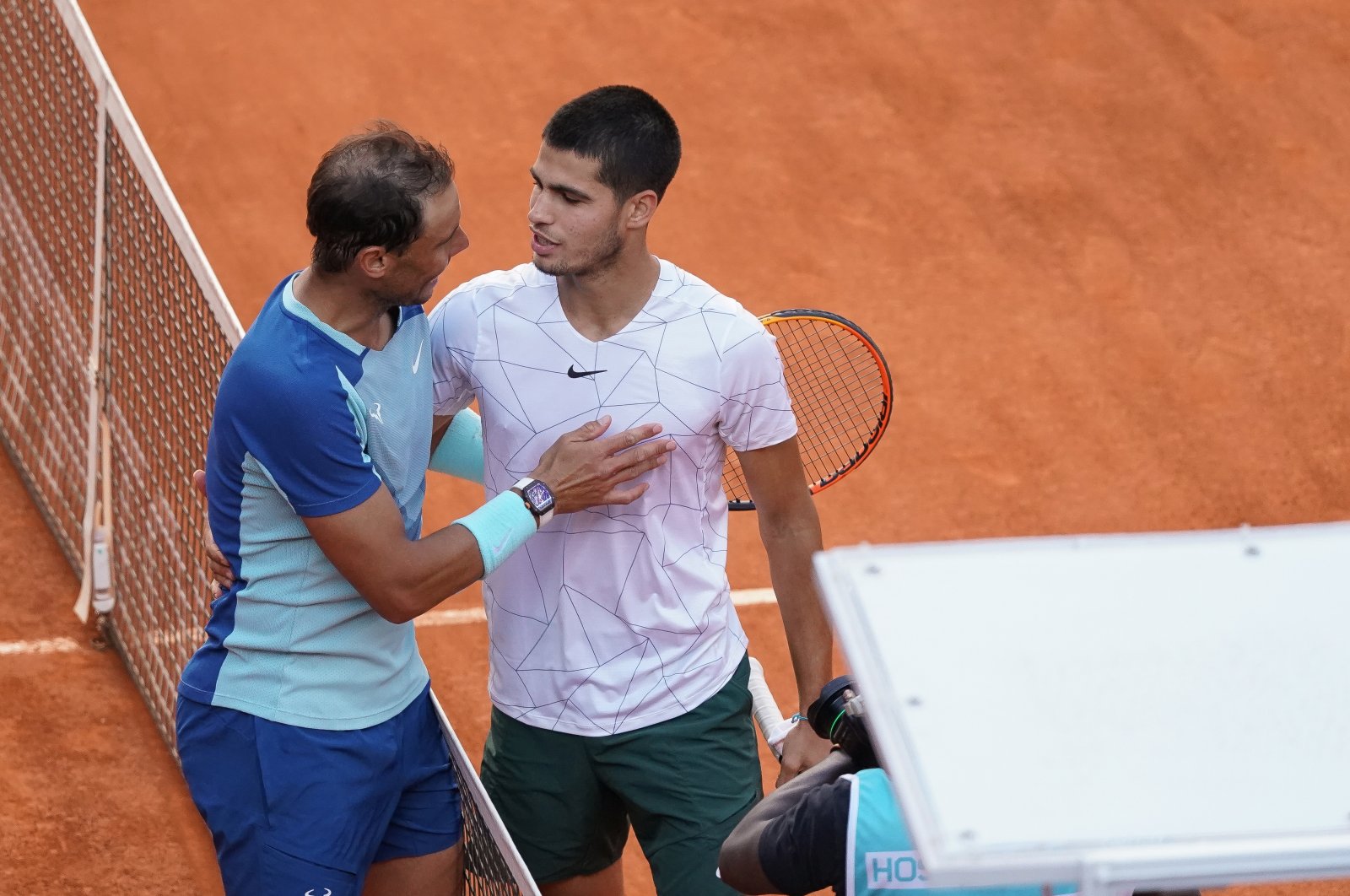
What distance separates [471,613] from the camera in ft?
20.8

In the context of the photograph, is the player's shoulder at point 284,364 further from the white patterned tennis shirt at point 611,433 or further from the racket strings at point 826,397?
the racket strings at point 826,397

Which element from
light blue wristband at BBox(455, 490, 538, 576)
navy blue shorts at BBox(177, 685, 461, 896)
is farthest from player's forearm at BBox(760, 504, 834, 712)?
navy blue shorts at BBox(177, 685, 461, 896)

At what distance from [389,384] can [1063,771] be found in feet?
5.65

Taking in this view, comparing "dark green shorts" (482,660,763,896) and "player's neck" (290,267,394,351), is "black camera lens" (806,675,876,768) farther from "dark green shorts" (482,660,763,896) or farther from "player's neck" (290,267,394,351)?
"player's neck" (290,267,394,351)

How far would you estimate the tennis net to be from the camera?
4.75m

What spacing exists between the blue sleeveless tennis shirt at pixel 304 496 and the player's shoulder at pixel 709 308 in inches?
21.2

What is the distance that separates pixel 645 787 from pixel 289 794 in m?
0.82

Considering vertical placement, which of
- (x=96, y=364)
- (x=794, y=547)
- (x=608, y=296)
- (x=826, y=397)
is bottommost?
(x=826, y=397)

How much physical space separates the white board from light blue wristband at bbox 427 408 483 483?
1.99m

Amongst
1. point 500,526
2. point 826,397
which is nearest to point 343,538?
point 500,526

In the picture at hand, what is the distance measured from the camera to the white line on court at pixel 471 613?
6.28 meters

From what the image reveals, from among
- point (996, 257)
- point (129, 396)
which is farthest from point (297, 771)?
point (996, 257)

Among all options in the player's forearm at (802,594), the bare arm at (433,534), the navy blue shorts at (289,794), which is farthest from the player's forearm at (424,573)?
the player's forearm at (802,594)

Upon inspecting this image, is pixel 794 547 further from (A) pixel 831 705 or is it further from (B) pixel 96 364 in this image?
(B) pixel 96 364
